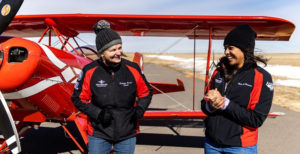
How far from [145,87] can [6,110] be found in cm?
148

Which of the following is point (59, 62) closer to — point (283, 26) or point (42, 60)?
point (42, 60)

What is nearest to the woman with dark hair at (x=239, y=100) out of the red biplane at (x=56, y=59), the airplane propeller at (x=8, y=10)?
the red biplane at (x=56, y=59)

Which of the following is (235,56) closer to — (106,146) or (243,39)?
(243,39)

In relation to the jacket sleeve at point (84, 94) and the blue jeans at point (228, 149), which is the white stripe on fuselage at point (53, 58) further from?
the blue jeans at point (228, 149)

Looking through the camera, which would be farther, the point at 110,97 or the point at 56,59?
the point at 56,59

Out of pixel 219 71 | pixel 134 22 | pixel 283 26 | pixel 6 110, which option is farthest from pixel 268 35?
pixel 6 110

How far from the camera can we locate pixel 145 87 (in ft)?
7.00

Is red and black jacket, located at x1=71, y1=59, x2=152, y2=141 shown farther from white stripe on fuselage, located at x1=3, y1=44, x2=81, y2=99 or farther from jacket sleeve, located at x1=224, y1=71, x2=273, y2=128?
white stripe on fuselage, located at x1=3, y1=44, x2=81, y2=99

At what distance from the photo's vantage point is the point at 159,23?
15.5 ft

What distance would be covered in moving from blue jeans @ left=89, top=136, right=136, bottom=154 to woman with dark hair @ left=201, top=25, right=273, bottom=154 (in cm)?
66

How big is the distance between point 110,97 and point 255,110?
1.05 m

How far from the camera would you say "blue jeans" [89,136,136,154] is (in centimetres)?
195

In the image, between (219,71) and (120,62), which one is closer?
(219,71)

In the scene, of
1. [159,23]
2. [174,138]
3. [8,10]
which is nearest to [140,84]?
[8,10]
